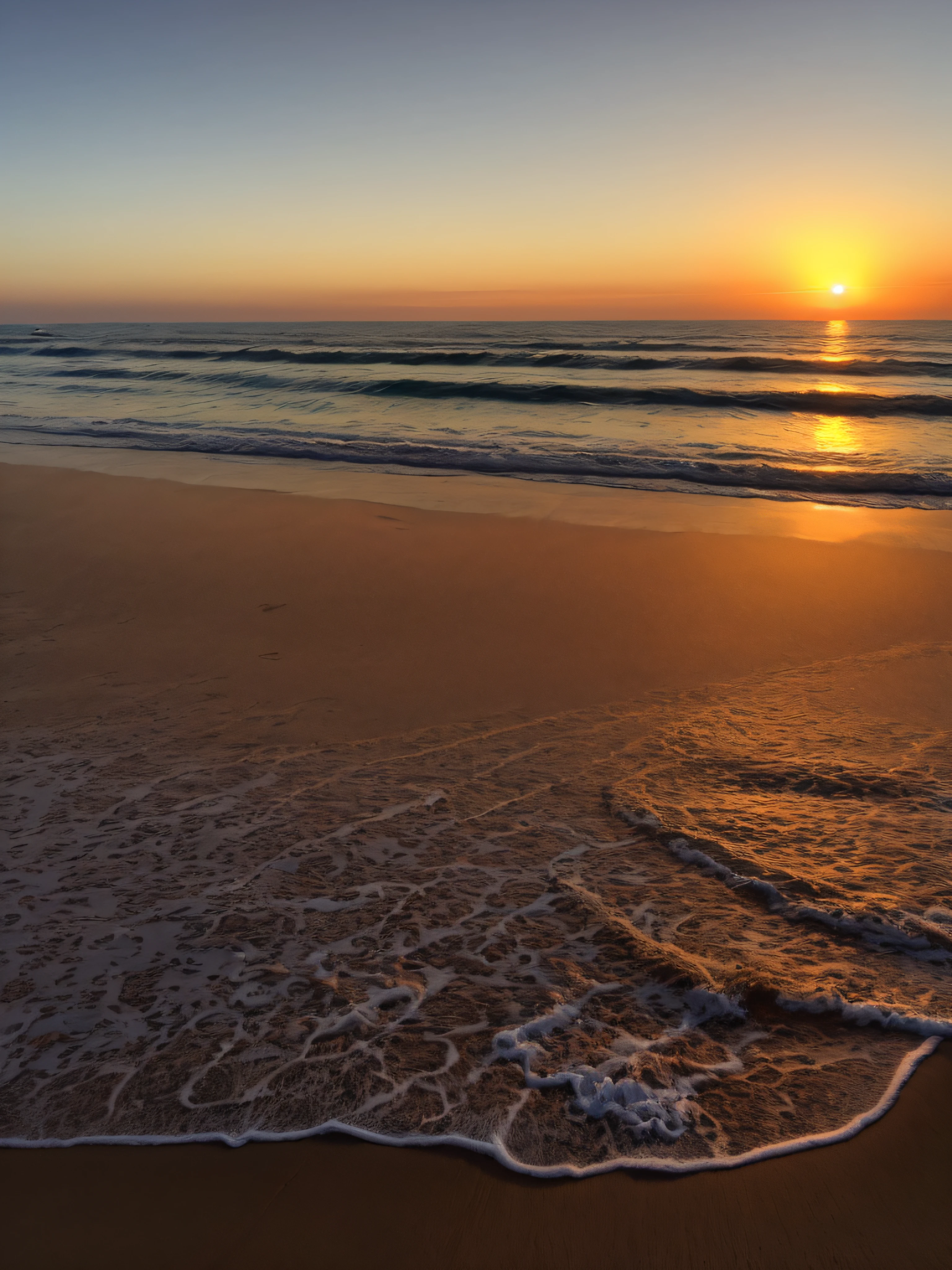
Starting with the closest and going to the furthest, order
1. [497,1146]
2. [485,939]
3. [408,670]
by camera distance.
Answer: [497,1146] → [485,939] → [408,670]

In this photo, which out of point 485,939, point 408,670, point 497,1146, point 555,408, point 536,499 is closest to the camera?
point 497,1146

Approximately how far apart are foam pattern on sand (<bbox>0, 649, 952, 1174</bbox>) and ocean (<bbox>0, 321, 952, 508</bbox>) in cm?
746

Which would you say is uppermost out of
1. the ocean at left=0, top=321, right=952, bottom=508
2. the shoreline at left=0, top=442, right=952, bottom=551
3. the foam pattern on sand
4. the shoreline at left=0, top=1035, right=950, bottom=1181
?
the ocean at left=0, top=321, right=952, bottom=508

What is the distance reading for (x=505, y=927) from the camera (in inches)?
108

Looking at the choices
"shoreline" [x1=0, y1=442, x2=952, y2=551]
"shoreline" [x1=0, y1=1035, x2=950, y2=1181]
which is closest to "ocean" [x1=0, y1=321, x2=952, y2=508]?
"shoreline" [x1=0, y1=442, x2=952, y2=551]

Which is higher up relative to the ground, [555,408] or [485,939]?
[555,408]

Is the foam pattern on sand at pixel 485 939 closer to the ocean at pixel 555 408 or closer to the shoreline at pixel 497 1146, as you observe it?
the shoreline at pixel 497 1146

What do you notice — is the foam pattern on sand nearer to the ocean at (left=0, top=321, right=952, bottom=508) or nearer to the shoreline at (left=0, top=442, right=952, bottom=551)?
the shoreline at (left=0, top=442, right=952, bottom=551)

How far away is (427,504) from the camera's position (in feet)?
30.1

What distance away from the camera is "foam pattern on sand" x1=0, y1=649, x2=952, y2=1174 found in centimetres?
205

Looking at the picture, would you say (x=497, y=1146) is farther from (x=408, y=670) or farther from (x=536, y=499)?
(x=536, y=499)

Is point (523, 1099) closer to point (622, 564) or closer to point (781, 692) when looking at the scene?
point (781, 692)

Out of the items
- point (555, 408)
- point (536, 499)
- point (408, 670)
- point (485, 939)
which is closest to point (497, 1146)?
point (485, 939)

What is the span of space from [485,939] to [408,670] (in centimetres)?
251
